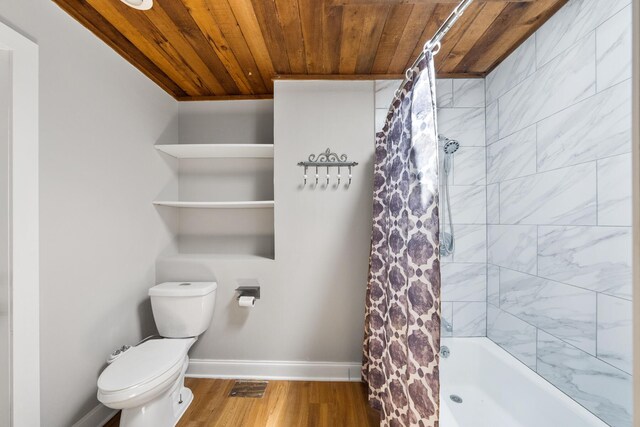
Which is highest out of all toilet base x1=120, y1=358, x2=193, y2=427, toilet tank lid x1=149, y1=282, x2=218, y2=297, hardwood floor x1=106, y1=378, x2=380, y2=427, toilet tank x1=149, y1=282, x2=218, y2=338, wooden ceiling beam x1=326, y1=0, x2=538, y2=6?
wooden ceiling beam x1=326, y1=0, x2=538, y2=6

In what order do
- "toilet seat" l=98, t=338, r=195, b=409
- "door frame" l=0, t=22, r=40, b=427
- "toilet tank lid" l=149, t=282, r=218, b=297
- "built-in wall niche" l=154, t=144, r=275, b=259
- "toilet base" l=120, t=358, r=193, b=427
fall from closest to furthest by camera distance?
"door frame" l=0, t=22, r=40, b=427, "toilet seat" l=98, t=338, r=195, b=409, "toilet base" l=120, t=358, r=193, b=427, "toilet tank lid" l=149, t=282, r=218, b=297, "built-in wall niche" l=154, t=144, r=275, b=259

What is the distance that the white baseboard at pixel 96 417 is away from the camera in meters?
1.38

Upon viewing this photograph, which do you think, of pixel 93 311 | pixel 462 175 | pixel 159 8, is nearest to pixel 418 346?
pixel 462 175

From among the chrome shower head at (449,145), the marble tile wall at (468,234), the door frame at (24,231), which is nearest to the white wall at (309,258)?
the chrome shower head at (449,145)

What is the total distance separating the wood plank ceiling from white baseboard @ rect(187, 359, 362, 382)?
2.15m

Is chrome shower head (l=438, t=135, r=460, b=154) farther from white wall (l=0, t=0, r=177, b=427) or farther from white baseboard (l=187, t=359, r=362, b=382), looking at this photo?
white wall (l=0, t=0, r=177, b=427)

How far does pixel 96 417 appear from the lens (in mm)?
1453

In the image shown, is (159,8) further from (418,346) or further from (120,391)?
(418,346)

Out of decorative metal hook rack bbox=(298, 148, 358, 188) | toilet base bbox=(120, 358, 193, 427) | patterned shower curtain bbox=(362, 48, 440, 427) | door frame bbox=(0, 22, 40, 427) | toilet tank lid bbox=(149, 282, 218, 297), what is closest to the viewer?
patterned shower curtain bbox=(362, 48, 440, 427)

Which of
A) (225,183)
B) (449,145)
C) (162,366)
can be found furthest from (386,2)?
(162,366)

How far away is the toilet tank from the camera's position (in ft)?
5.71

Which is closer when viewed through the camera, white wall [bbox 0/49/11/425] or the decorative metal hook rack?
white wall [bbox 0/49/11/425]

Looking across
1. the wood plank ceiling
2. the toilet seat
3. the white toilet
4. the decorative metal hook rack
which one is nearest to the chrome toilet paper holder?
the white toilet

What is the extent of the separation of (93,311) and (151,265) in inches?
20.3
